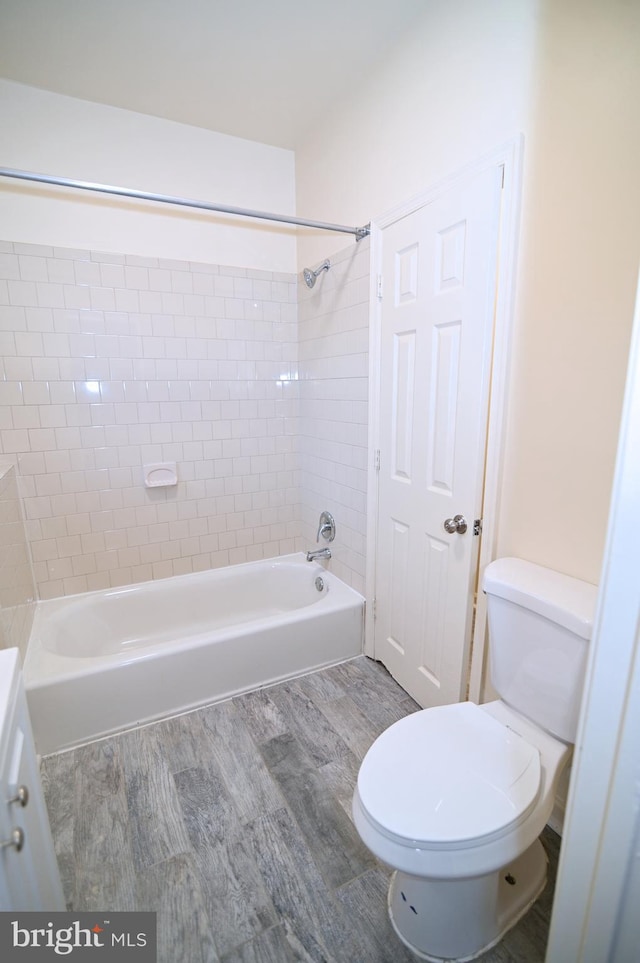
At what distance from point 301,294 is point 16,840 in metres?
2.61

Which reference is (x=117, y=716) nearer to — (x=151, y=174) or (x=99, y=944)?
(x=99, y=944)

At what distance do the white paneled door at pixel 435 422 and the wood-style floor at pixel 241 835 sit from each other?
41 cm

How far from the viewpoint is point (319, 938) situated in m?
1.11

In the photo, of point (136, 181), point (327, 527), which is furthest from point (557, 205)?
point (136, 181)

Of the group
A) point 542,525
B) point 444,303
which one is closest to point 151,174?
point 444,303

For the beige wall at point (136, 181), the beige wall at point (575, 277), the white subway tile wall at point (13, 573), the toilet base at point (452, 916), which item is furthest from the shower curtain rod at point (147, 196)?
the toilet base at point (452, 916)

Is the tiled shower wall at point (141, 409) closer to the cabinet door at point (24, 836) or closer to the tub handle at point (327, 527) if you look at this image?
the tub handle at point (327, 527)

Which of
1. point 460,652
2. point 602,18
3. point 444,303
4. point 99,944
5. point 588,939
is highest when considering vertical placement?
point 602,18

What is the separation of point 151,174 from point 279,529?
210cm

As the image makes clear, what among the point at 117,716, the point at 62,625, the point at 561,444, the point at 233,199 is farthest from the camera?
the point at 233,199

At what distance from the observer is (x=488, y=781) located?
1030mm

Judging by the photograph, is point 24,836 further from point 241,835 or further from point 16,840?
point 241,835

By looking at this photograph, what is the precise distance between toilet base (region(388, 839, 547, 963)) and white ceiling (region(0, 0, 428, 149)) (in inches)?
106

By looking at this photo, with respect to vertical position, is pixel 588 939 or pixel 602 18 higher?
pixel 602 18
